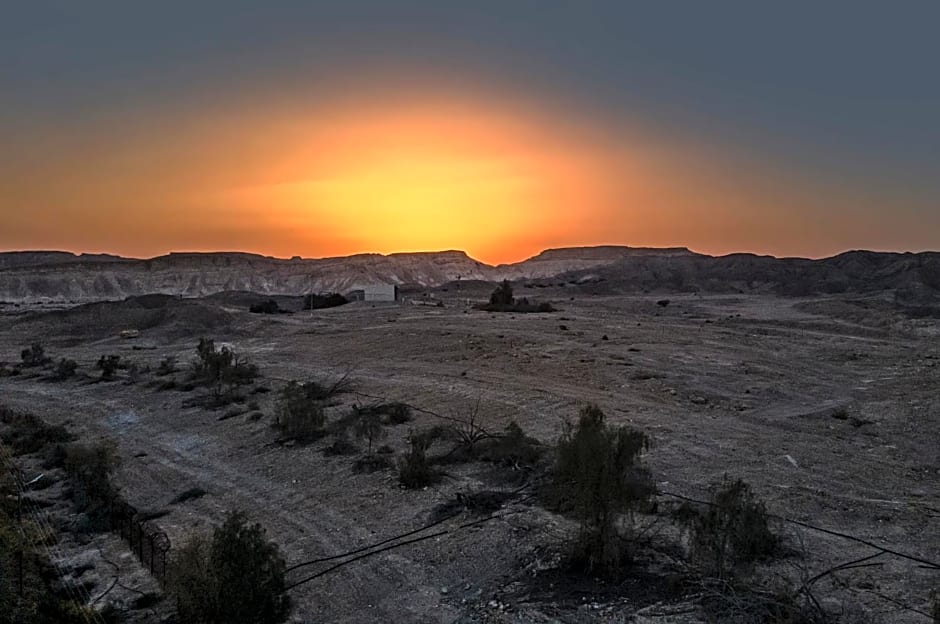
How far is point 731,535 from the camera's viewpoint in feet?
33.6

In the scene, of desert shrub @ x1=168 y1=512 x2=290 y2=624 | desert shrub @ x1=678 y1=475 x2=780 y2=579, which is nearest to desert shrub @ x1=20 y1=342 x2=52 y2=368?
desert shrub @ x1=168 y1=512 x2=290 y2=624

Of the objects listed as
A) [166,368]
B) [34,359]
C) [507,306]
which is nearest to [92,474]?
[166,368]

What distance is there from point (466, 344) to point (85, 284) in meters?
105

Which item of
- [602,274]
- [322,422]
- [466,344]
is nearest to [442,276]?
[602,274]

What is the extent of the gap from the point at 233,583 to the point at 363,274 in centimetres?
13008

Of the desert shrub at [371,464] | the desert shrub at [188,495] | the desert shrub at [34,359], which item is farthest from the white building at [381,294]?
the desert shrub at [188,495]

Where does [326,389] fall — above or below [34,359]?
above

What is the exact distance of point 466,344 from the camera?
3412cm

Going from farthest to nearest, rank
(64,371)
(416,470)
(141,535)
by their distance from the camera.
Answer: (64,371)
(416,470)
(141,535)

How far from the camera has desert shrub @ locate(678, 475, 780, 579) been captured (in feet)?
32.3

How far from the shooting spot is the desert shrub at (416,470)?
14.4 meters

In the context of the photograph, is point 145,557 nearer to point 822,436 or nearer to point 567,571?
point 567,571

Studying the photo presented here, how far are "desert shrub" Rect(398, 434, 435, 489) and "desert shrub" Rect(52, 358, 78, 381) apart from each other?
23.7 meters

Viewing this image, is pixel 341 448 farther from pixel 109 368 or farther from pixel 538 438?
pixel 109 368
